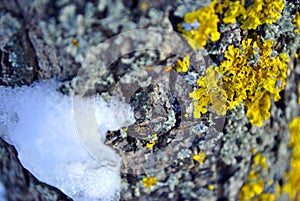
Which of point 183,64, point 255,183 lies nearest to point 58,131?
point 183,64

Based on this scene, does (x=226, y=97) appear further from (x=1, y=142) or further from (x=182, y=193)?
(x=1, y=142)

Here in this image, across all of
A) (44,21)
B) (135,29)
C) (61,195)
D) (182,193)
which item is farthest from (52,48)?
(182,193)

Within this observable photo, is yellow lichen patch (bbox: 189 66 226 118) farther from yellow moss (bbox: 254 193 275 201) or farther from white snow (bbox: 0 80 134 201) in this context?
yellow moss (bbox: 254 193 275 201)

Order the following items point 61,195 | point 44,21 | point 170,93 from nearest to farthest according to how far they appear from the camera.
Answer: point 44,21, point 170,93, point 61,195

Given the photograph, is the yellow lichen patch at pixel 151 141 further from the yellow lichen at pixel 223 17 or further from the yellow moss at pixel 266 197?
the yellow moss at pixel 266 197

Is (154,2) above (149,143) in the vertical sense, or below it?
above

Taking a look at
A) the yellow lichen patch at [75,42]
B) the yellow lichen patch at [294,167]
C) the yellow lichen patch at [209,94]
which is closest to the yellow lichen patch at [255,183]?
the yellow lichen patch at [294,167]

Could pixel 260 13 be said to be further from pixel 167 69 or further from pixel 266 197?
pixel 266 197
